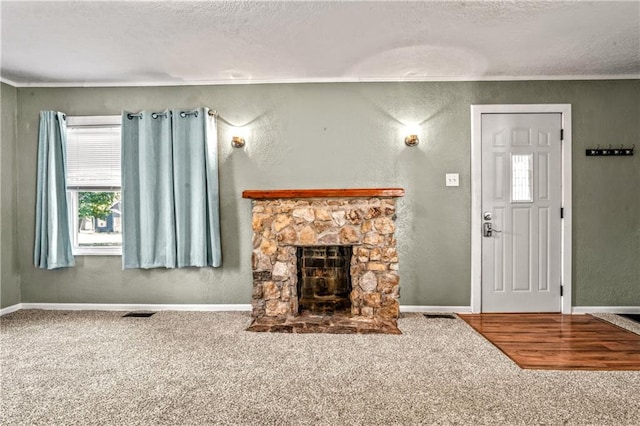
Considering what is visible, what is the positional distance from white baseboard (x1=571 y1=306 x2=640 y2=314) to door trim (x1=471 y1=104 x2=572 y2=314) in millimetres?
114

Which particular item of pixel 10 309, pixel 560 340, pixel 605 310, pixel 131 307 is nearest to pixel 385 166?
pixel 560 340

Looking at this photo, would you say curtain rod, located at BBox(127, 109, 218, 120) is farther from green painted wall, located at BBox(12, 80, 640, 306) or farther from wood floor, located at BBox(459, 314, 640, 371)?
wood floor, located at BBox(459, 314, 640, 371)

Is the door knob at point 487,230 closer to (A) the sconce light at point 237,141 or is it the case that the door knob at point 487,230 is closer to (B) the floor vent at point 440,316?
(B) the floor vent at point 440,316

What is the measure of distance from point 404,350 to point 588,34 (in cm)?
278

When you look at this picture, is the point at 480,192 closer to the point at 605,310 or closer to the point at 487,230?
the point at 487,230

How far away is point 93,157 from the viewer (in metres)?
3.64

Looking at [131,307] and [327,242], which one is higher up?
[327,242]

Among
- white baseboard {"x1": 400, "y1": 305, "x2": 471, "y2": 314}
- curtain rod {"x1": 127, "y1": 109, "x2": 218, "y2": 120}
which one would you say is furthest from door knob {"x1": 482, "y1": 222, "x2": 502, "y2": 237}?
curtain rod {"x1": 127, "y1": 109, "x2": 218, "y2": 120}

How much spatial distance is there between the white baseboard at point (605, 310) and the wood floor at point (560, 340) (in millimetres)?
109

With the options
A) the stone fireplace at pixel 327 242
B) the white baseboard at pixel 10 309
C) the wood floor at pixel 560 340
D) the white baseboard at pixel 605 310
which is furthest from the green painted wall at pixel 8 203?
the white baseboard at pixel 605 310

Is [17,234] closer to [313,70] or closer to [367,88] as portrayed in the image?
[313,70]

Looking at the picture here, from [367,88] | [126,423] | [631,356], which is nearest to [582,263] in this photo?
[631,356]

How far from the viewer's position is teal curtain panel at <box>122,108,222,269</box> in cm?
344

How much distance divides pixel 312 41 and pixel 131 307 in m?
3.22
